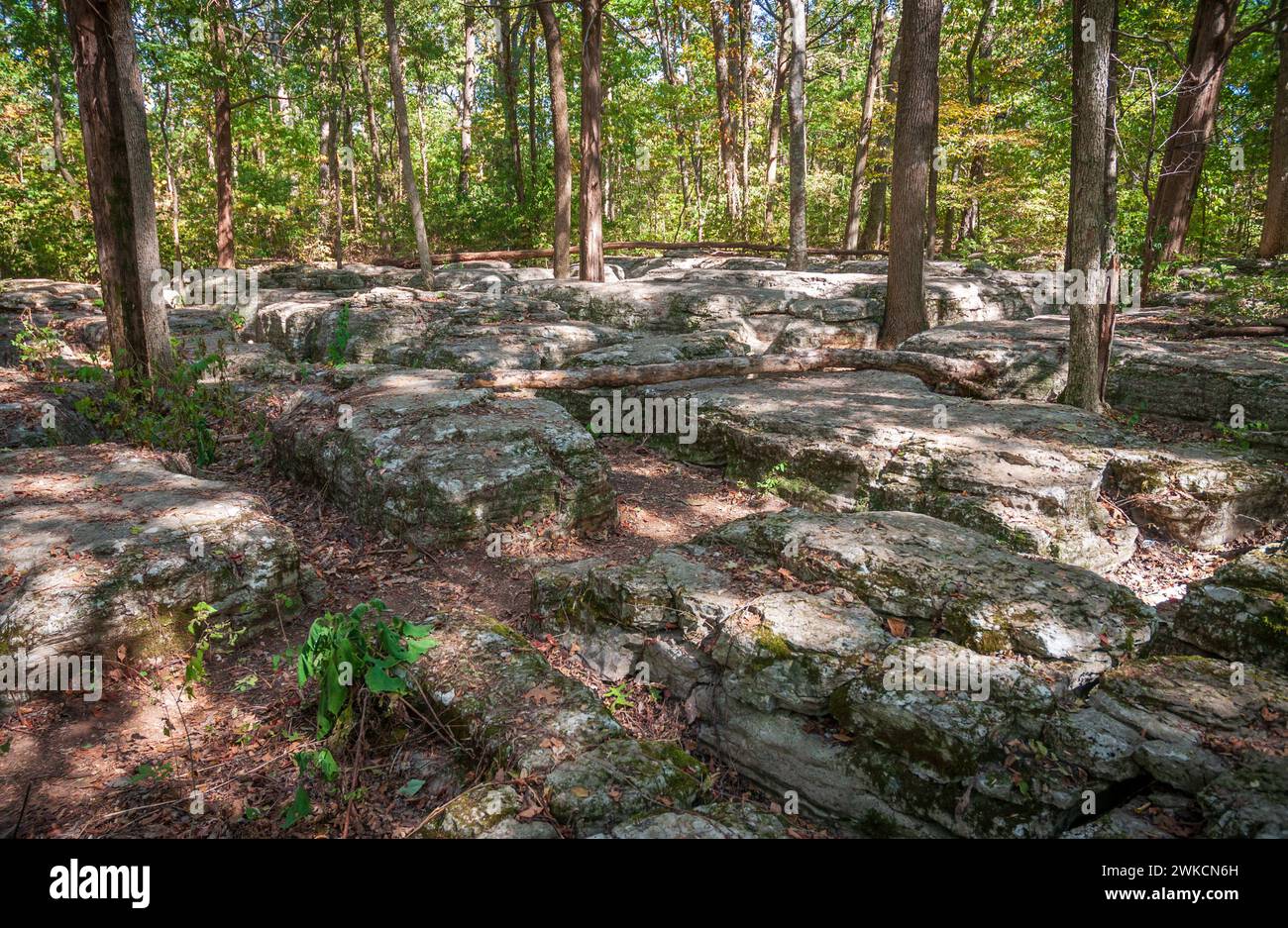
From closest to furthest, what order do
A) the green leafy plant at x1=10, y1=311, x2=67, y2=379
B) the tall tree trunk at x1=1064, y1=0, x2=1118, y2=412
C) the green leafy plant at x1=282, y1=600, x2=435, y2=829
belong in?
the green leafy plant at x1=282, y1=600, x2=435, y2=829 < the tall tree trunk at x1=1064, y1=0, x2=1118, y2=412 < the green leafy plant at x1=10, y1=311, x2=67, y2=379

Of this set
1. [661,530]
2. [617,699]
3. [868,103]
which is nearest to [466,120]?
[868,103]

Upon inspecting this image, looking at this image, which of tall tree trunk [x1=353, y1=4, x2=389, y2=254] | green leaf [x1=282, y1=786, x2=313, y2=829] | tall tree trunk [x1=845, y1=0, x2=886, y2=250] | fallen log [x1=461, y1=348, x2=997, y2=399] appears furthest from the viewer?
tall tree trunk [x1=353, y1=4, x2=389, y2=254]

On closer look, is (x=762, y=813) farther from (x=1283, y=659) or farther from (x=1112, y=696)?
(x=1283, y=659)

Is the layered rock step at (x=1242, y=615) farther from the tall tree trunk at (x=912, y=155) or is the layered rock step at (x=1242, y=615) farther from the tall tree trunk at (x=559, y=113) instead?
the tall tree trunk at (x=559, y=113)

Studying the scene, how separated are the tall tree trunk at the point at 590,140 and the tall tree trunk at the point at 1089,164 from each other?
364 inches

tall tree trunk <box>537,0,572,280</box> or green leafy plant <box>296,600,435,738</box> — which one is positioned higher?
tall tree trunk <box>537,0,572,280</box>

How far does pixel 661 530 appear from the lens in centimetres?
696

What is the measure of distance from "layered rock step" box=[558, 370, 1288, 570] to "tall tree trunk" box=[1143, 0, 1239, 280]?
689cm

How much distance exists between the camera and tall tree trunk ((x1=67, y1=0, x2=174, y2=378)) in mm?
7137

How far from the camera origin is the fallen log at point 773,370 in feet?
27.7

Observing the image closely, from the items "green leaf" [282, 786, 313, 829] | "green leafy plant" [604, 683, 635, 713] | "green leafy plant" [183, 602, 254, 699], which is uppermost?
"green leafy plant" [183, 602, 254, 699]

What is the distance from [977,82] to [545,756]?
22966 mm

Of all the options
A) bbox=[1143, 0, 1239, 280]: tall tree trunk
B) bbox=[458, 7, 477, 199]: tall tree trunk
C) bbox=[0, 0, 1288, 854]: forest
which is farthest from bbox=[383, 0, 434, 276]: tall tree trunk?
bbox=[1143, 0, 1239, 280]: tall tree trunk

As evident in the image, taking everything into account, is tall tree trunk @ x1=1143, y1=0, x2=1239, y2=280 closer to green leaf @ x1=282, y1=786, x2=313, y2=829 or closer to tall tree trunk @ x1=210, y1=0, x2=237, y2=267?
green leaf @ x1=282, y1=786, x2=313, y2=829
